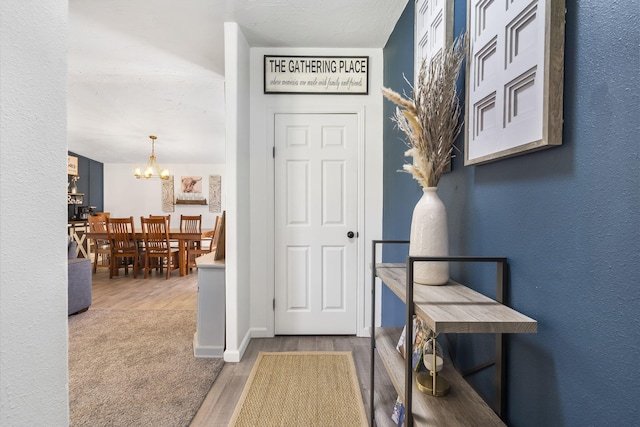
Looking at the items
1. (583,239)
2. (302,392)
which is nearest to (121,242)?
(302,392)

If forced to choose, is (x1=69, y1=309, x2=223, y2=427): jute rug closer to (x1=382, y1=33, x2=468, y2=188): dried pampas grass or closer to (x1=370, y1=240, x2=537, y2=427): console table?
(x1=370, y1=240, x2=537, y2=427): console table

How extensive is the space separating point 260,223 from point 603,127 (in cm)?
231

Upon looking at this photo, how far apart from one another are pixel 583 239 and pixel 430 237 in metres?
0.43

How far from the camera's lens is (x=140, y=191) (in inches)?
318

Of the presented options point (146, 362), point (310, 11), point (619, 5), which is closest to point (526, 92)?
point (619, 5)

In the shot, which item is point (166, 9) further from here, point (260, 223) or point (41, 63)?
point (41, 63)

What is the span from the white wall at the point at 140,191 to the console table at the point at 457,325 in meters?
7.66

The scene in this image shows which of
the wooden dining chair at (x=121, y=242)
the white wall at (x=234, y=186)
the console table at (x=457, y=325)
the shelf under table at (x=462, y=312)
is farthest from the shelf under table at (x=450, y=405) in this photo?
the wooden dining chair at (x=121, y=242)

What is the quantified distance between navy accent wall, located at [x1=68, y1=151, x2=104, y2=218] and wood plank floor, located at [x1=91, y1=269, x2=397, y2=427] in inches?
139

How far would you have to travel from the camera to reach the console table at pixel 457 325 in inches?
30.5

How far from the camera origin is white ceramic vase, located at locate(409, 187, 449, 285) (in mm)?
1067

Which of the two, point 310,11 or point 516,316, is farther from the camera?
point 310,11

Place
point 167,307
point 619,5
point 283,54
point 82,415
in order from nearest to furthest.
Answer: point 619,5 → point 82,415 → point 283,54 → point 167,307

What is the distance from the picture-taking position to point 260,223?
2676 mm
